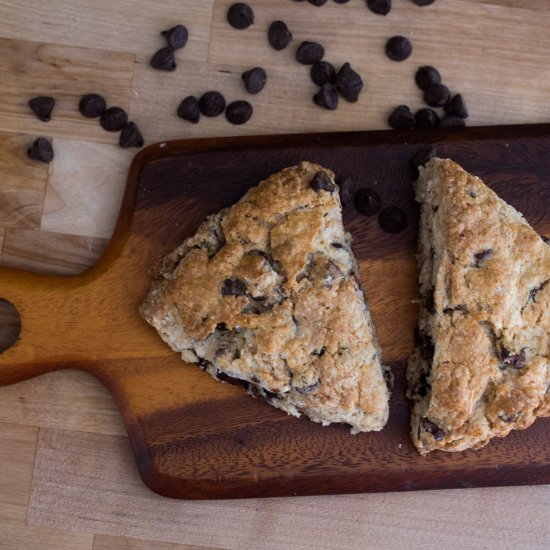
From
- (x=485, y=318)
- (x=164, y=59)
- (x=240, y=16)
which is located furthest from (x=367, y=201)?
(x=164, y=59)

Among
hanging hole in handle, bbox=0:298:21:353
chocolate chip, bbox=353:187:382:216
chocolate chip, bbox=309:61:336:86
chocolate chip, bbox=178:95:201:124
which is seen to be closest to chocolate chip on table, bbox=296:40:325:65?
chocolate chip, bbox=309:61:336:86

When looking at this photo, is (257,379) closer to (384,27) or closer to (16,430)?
(16,430)

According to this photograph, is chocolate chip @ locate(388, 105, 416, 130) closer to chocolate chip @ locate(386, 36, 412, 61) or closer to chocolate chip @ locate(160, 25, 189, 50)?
chocolate chip @ locate(386, 36, 412, 61)

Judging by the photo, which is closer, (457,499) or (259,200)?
(259,200)

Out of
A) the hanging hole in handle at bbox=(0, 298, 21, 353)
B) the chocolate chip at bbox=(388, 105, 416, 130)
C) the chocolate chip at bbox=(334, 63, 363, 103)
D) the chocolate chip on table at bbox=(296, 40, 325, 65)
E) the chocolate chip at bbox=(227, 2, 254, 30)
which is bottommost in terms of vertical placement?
the hanging hole in handle at bbox=(0, 298, 21, 353)

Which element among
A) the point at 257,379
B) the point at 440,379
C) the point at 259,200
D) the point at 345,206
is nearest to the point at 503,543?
the point at 440,379

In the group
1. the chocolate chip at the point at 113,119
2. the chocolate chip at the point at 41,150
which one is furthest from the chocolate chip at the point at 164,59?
the chocolate chip at the point at 41,150

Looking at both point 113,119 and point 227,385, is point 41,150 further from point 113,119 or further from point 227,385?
point 227,385
